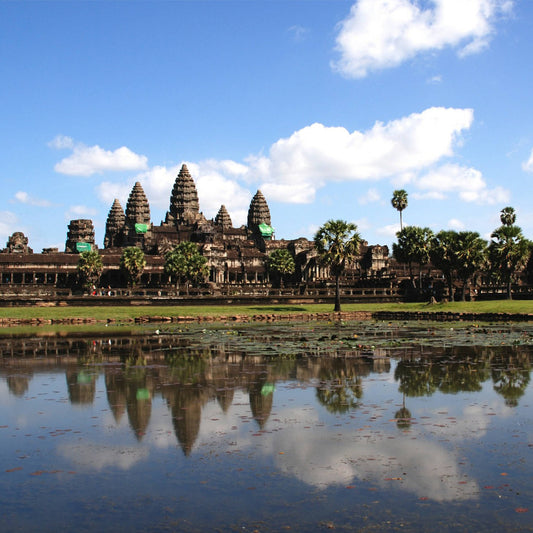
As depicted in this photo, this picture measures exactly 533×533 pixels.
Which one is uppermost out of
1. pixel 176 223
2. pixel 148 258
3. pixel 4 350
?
pixel 176 223

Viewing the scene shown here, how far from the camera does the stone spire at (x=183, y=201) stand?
176125 mm

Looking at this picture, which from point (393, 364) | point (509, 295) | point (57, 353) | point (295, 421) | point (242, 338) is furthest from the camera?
point (509, 295)

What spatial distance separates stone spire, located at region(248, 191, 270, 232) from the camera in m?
187

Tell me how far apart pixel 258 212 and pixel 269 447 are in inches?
6969

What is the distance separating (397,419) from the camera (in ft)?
44.4

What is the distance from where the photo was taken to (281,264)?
131875mm

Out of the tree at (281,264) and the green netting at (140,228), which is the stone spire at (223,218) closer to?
the green netting at (140,228)

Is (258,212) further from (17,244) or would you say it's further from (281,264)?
(17,244)

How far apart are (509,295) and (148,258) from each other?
83.4 m

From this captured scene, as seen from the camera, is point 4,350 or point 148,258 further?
point 148,258

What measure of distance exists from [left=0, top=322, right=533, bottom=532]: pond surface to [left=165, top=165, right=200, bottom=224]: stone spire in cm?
15498

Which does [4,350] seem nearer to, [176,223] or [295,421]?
[295,421]

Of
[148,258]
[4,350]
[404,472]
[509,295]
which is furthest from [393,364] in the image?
[148,258]

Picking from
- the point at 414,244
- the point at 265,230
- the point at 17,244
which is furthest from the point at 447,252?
the point at 17,244
